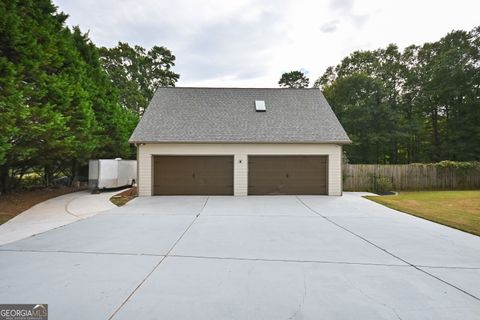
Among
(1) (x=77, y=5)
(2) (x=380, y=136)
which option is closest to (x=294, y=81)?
(2) (x=380, y=136)

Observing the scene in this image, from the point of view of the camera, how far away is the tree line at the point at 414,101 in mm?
19781

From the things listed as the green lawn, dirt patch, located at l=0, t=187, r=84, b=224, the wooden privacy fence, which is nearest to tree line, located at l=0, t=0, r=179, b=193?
dirt patch, located at l=0, t=187, r=84, b=224

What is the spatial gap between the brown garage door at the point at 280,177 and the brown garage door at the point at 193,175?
118cm

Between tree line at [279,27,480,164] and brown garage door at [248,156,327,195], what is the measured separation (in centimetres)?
1298

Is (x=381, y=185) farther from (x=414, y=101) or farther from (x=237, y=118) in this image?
(x=414, y=101)

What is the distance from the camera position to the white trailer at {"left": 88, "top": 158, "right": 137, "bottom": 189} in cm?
1182

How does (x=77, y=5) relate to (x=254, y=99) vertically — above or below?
above

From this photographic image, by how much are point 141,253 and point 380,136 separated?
2381 centimetres

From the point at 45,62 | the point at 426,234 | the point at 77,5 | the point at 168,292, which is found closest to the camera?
the point at 168,292

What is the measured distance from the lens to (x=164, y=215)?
7.25 meters

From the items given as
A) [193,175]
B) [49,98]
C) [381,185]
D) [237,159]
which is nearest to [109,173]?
[49,98]

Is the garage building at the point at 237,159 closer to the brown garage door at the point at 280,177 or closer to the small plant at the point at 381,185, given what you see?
the brown garage door at the point at 280,177

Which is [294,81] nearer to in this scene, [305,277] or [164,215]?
[164,215]

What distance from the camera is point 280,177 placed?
11383mm
